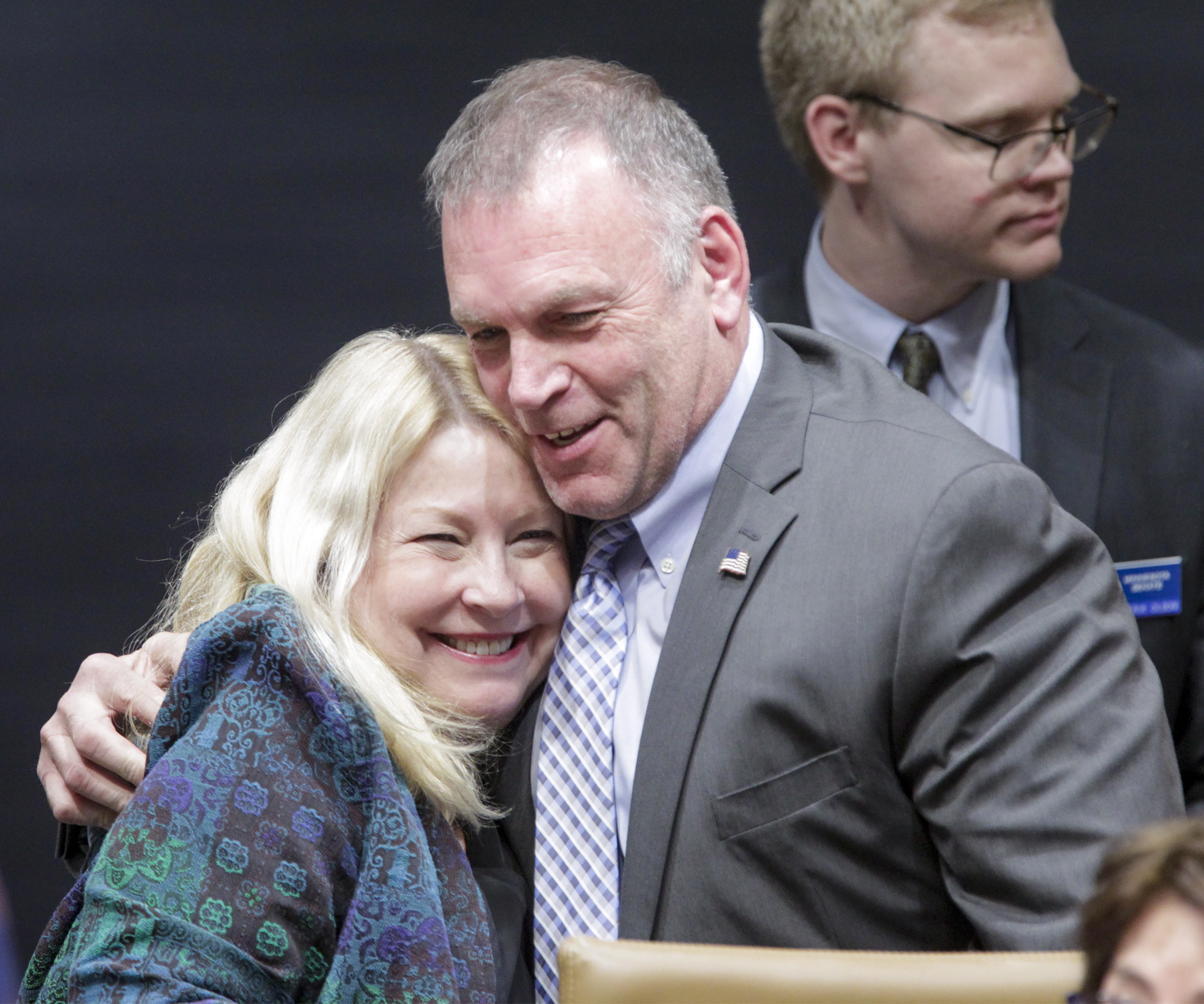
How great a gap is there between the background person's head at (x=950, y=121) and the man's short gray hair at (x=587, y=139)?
87cm

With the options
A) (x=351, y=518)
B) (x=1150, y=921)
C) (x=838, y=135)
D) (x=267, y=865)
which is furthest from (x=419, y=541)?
(x=838, y=135)

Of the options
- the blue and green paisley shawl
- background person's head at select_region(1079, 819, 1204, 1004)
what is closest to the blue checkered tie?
the blue and green paisley shawl

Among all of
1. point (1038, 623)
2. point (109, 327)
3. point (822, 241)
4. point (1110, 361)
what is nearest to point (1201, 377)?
point (1110, 361)

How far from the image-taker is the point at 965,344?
279 cm

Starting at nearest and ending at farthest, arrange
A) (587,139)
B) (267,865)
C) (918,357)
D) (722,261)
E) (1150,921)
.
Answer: (1150,921) → (267,865) → (587,139) → (722,261) → (918,357)

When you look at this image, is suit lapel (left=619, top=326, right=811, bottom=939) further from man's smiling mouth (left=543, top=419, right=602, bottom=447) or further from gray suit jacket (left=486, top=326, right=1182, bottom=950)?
man's smiling mouth (left=543, top=419, right=602, bottom=447)

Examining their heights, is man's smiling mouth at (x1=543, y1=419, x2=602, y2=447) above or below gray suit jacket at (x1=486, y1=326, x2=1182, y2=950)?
above

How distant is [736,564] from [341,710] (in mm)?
483

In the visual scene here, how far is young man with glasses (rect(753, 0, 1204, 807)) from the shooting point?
8.58 ft

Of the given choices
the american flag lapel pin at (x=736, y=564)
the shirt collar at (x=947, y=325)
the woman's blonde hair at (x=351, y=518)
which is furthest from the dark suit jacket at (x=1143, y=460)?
the woman's blonde hair at (x=351, y=518)

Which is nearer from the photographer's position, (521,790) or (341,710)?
(341,710)

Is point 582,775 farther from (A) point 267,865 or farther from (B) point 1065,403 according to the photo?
(B) point 1065,403

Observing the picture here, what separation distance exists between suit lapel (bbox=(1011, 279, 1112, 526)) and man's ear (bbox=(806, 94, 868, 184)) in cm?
41

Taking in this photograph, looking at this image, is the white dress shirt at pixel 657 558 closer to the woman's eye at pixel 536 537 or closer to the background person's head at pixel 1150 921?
the woman's eye at pixel 536 537
